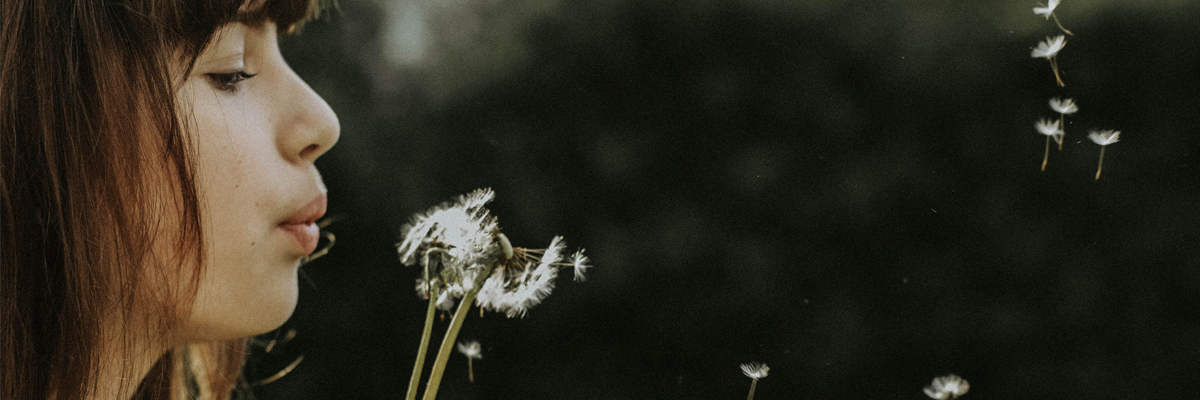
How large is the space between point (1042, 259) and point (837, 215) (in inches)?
5.6

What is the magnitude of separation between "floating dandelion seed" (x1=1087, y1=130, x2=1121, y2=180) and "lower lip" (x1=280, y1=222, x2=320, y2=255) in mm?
509

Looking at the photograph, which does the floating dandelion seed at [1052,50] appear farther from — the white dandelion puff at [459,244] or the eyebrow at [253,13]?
the eyebrow at [253,13]

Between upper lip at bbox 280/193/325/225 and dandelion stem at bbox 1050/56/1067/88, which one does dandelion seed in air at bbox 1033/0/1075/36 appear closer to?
dandelion stem at bbox 1050/56/1067/88

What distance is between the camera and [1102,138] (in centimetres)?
50

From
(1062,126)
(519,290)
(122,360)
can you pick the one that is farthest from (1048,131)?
(122,360)

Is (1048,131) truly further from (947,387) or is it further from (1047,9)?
(947,387)

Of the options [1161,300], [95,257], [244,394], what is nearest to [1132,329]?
[1161,300]

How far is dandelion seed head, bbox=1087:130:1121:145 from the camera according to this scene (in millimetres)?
495

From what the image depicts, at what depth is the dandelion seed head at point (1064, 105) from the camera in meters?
0.51

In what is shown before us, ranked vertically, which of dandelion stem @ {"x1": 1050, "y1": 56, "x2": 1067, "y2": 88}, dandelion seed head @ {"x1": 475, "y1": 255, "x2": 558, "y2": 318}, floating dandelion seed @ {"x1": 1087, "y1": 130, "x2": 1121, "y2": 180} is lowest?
dandelion seed head @ {"x1": 475, "y1": 255, "x2": 558, "y2": 318}

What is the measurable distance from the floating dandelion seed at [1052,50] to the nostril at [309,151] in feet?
1.58

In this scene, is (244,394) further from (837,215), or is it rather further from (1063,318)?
(1063,318)

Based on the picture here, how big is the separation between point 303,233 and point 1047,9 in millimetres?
508

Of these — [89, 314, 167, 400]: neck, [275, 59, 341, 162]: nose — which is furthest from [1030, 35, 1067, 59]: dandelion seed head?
[89, 314, 167, 400]: neck
